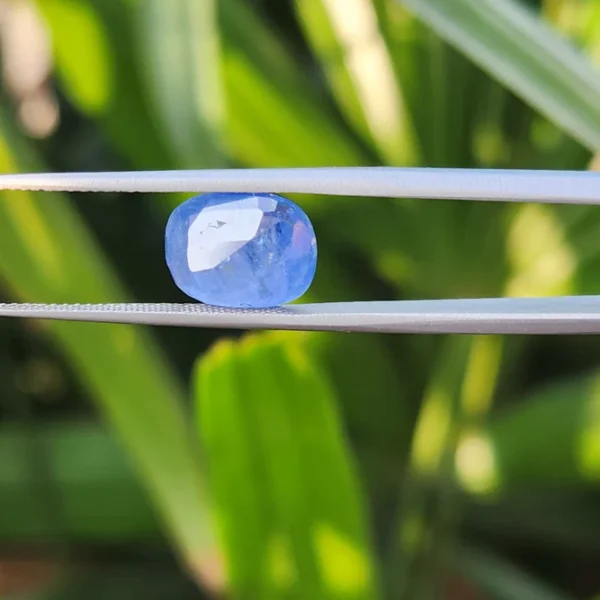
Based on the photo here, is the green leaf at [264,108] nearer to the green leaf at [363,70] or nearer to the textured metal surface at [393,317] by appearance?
the green leaf at [363,70]

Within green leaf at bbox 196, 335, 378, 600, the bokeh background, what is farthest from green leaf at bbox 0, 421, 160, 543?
green leaf at bbox 196, 335, 378, 600

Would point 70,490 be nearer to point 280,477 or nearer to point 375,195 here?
point 280,477

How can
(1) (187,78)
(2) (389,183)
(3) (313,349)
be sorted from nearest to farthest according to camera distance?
1. (2) (389,183)
2. (1) (187,78)
3. (3) (313,349)

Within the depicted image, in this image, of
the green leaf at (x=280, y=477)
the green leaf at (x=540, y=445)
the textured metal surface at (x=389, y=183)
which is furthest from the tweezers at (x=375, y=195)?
the green leaf at (x=540, y=445)

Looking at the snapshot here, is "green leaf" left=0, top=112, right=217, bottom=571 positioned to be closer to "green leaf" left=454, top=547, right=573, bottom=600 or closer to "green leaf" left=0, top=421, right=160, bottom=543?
"green leaf" left=0, top=421, right=160, bottom=543

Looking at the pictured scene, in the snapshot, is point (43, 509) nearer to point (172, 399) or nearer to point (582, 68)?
point (172, 399)

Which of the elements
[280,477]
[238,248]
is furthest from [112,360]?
[238,248]

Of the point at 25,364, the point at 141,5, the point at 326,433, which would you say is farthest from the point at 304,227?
the point at 25,364
